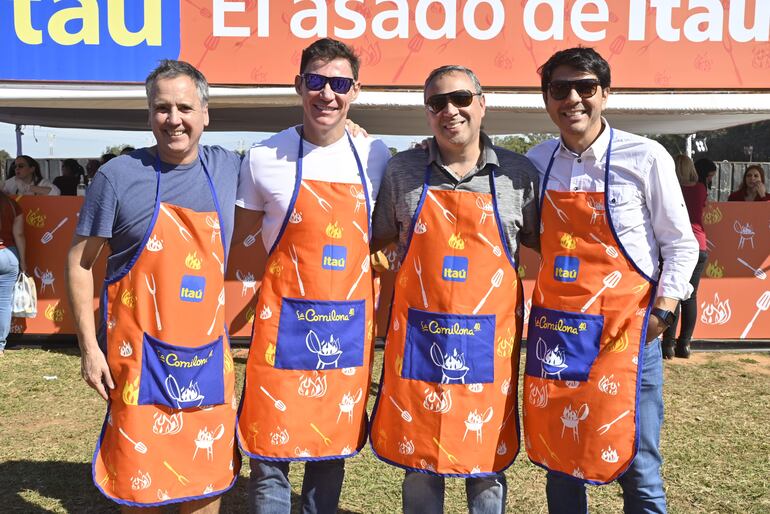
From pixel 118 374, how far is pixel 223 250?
1.60ft

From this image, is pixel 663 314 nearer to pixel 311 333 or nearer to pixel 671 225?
pixel 671 225

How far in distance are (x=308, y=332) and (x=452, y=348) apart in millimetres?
461

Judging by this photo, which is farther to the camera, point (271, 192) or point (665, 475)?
point (665, 475)

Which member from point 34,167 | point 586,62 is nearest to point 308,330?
point 586,62

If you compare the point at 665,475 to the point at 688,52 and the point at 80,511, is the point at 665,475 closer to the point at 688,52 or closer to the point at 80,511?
the point at 80,511

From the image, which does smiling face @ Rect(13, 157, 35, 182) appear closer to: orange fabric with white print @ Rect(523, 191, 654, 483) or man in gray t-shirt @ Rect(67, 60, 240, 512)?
man in gray t-shirt @ Rect(67, 60, 240, 512)

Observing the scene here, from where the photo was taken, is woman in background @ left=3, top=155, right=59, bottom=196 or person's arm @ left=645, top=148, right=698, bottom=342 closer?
person's arm @ left=645, top=148, right=698, bottom=342

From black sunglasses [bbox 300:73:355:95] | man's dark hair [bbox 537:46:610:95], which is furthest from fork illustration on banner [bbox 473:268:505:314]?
black sunglasses [bbox 300:73:355:95]

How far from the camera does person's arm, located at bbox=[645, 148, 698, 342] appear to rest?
80.6 inches

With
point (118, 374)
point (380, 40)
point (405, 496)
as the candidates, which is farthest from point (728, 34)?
point (118, 374)

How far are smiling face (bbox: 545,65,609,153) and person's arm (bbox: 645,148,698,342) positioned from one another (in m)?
0.20

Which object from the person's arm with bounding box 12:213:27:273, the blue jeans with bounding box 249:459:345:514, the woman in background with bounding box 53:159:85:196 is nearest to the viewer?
the blue jeans with bounding box 249:459:345:514

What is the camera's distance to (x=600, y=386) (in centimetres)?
207

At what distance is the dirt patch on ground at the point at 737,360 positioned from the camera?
5.35m
